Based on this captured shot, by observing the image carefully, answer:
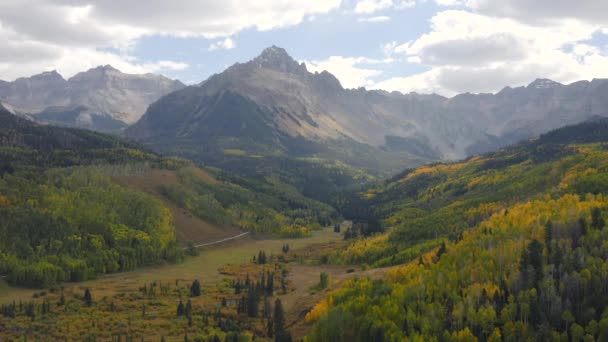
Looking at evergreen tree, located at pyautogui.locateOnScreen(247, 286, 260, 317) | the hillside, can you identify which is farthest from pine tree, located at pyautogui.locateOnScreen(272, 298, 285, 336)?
evergreen tree, located at pyautogui.locateOnScreen(247, 286, 260, 317)

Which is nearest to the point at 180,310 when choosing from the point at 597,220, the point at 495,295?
the point at 495,295

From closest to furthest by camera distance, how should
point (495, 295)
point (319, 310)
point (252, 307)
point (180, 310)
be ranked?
point (495, 295) → point (319, 310) → point (252, 307) → point (180, 310)

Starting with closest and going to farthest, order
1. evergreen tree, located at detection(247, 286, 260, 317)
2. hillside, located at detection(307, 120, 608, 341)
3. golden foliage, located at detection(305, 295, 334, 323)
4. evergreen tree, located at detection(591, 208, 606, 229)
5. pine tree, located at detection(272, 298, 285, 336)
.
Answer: hillside, located at detection(307, 120, 608, 341) < pine tree, located at detection(272, 298, 285, 336) < golden foliage, located at detection(305, 295, 334, 323) < evergreen tree, located at detection(591, 208, 606, 229) < evergreen tree, located at detection(247, 286, 260, 317)

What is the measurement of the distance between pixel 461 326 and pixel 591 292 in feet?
120

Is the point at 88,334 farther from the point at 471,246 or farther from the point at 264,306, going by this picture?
the point at 471,246

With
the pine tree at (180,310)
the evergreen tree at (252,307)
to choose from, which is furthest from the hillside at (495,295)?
the pine tree at (180,310)

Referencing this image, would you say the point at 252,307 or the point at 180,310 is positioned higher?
the point at 252,307

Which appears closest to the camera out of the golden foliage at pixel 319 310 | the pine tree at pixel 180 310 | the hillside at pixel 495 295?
the hillside at pixel 495 295

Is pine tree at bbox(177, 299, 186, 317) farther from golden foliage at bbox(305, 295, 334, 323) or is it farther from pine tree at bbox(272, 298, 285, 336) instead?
golden foliage at bbox(305, 295, 334, 323)

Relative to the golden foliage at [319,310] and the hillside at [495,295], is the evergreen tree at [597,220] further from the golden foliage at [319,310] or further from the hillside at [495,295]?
the golden foliage at [319,310]

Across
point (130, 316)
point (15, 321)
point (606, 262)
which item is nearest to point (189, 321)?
point (130, 316)

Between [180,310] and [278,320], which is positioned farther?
[180,310]

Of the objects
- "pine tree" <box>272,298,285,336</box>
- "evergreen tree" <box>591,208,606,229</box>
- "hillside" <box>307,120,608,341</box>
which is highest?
"evergreen tree" <box>591,208,606,229</box>

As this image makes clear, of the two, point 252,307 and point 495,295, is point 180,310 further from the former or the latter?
point 495,295
